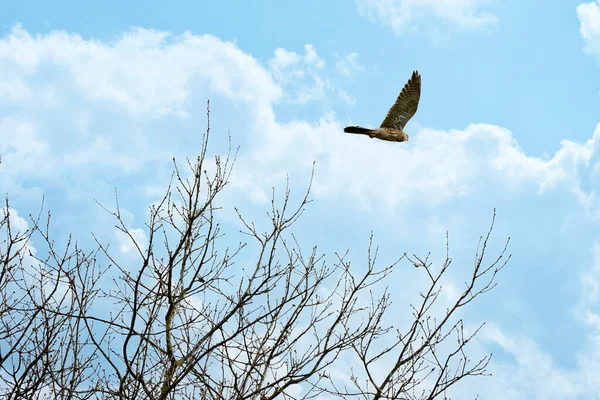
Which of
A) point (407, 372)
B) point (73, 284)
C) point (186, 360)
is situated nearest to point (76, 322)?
point (73, 284)

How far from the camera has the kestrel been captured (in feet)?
36.1

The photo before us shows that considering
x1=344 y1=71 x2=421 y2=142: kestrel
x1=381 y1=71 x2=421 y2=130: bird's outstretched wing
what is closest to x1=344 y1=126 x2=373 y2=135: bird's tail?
x1=344 y1=71 x2=421 y2=142: kestrel

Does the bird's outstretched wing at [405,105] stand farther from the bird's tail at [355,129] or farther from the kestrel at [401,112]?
the bird's tail at [355,129]

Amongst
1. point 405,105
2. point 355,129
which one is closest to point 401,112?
point 405,105

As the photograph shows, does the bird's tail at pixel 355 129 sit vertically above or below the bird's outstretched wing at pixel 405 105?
below

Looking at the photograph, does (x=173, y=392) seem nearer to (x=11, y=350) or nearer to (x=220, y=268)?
(x=220, y=268)

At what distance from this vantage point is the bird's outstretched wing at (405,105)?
1102 centimetres

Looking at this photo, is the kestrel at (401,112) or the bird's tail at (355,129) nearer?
the bird's tail at (355,129)

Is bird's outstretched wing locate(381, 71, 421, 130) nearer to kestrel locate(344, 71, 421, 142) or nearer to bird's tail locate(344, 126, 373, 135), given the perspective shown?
kestrel locate(344, 71, 421, 142)

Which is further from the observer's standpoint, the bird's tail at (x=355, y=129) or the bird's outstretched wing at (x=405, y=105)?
the bird's outstretched wing at (x=405, y=105)

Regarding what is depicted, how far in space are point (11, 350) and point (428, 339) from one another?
11.9ft

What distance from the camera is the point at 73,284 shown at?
5895 millimetres

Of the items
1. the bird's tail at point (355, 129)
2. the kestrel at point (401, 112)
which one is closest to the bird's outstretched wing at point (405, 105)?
the kestrel at point (401, 112)

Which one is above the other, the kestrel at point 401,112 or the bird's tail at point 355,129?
the kestrel at point 401,112
